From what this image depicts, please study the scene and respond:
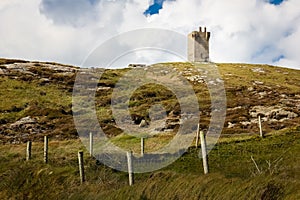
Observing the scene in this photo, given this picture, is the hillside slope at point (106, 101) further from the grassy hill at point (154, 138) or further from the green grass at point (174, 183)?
the green grass at point (174, 183)

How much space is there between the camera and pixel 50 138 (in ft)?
139

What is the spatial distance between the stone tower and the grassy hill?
18191 mm

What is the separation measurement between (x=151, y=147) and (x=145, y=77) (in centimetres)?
6140

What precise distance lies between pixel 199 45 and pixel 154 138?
336 ft

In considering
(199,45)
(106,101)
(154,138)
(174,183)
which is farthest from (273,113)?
(199,45)

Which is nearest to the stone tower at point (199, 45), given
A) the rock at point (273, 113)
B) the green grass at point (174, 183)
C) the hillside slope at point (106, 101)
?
the hillside slope at point (106, 101)

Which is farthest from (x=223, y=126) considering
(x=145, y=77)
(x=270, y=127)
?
(x=145, y=77)

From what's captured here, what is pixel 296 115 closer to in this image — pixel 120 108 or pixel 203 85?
pixel 120 108

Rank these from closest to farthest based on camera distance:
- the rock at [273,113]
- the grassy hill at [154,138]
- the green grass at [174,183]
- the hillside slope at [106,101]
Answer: the green grass at [174,183] < the grassy hill at [154,138] < the hillside slope at [106,101] < the rock at [273,113]

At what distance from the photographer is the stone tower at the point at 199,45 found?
134 metres

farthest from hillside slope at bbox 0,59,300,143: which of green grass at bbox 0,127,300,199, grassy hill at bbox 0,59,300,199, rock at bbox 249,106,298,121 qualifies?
green grass at bbox 0,127,300,199

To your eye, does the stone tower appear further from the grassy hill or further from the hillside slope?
the hillside slope

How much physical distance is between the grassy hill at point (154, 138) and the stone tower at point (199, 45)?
1819 cm

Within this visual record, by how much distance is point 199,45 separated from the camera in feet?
445
